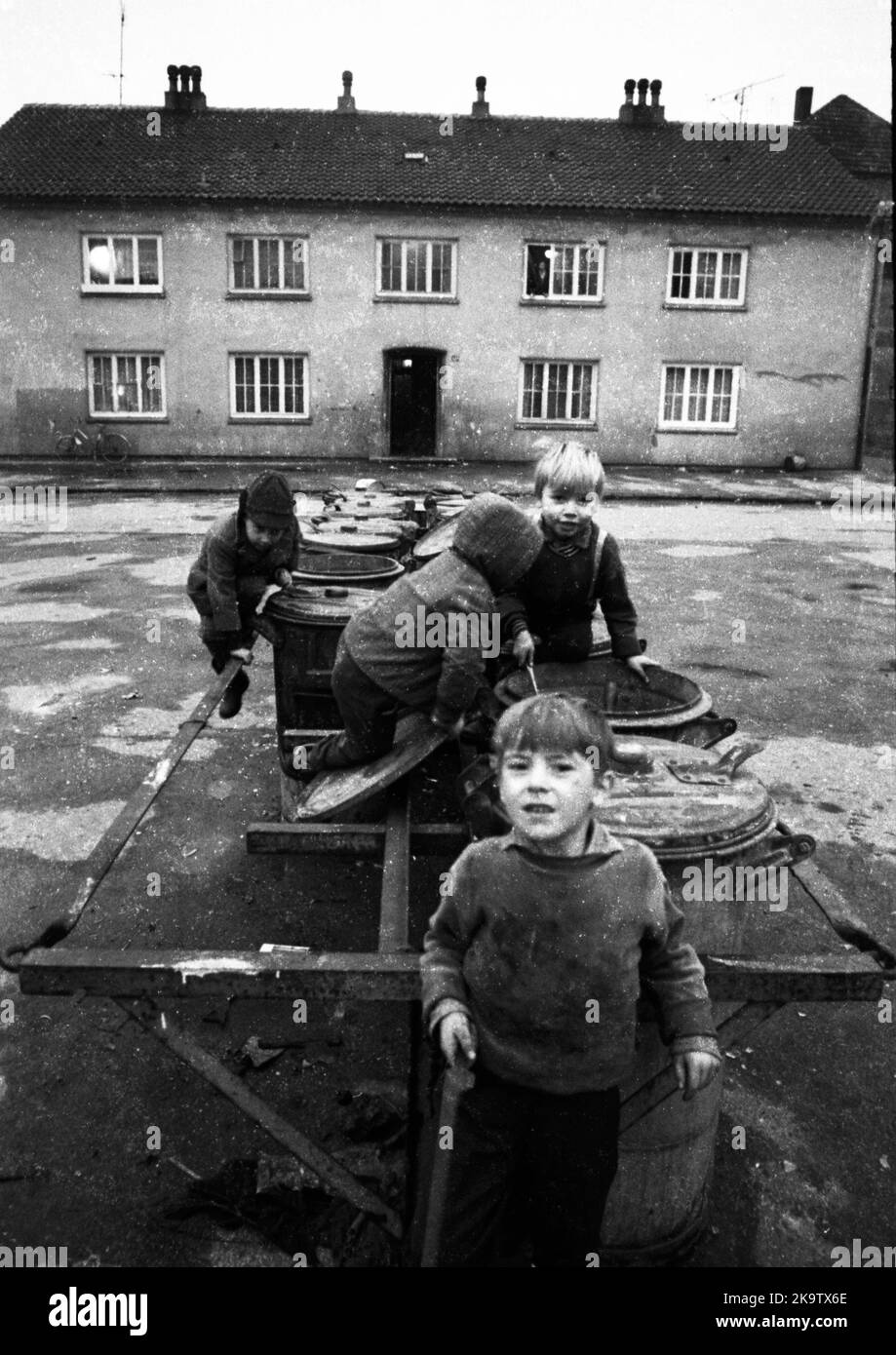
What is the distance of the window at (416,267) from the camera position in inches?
937

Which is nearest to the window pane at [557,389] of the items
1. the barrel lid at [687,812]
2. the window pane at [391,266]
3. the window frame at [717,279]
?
the window frame at [717,279]

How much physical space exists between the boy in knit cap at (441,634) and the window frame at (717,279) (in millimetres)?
22368

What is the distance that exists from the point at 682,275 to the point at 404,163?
6.97m

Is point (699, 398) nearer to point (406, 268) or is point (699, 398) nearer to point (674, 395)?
point (674, 395)

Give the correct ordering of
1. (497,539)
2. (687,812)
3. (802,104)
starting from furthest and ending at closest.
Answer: (802,104), (497,539), (687,812)

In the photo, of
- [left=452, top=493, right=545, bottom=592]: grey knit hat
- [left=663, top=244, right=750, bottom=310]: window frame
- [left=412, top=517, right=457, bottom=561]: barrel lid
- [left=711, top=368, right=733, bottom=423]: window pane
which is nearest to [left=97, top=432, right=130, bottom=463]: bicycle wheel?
[left=663, top=244, right=750, bottom=310]: window frame

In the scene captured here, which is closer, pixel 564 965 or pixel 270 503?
pixel 564 965

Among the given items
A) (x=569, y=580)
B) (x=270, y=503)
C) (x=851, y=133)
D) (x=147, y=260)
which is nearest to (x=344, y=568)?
(x=270, y=503)

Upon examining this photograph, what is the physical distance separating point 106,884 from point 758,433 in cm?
2311

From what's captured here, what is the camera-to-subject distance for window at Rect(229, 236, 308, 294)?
2356 cm

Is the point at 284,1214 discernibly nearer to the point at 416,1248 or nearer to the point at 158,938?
the point at 416,1248

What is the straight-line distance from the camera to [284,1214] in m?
2.68

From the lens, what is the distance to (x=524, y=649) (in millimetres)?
3861

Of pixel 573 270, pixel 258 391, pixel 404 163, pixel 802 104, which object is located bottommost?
pixel 258 391
